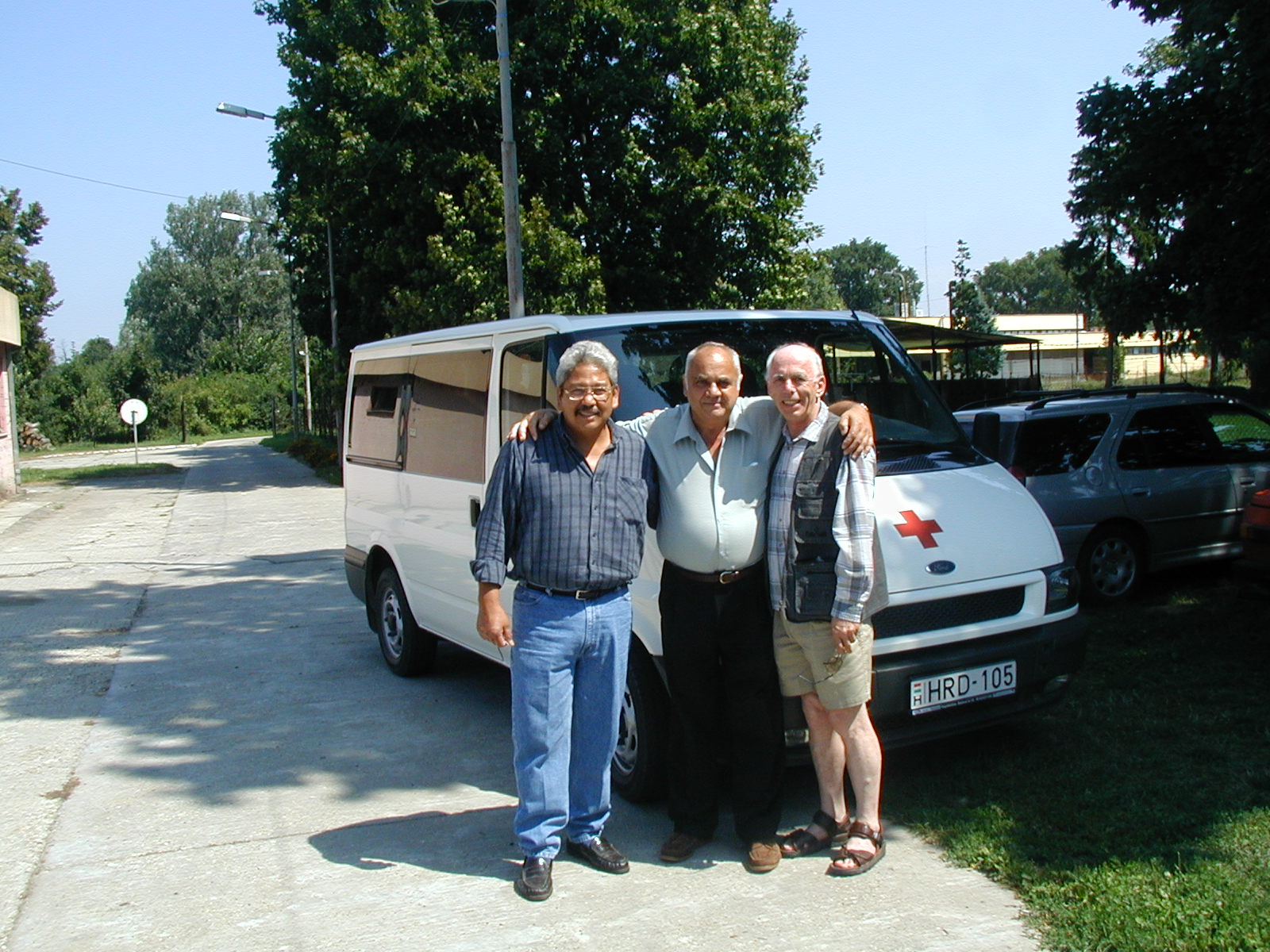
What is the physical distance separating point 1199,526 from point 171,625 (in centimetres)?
824

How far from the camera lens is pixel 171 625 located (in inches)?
393

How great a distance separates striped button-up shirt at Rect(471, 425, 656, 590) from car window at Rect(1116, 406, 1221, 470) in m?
5.71

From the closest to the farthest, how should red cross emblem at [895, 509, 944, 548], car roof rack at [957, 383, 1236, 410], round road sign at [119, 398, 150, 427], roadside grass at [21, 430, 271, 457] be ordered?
red cross emblem at [895, 509, 944, 548]
car roof rack at [957, 383, 1236, 410]
round road sign at [119, 398, 150, 427]
roadside grass at [21, 430, 271, 457]

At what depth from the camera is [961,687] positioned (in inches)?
184

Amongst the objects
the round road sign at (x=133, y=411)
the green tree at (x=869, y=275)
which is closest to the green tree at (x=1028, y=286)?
the green tree at (x=869, y=275)

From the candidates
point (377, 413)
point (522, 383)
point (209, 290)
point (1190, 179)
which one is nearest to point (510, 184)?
point (1190, 179)

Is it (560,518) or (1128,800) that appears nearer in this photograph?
(560,518)

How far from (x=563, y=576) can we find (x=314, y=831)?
5.86 ft

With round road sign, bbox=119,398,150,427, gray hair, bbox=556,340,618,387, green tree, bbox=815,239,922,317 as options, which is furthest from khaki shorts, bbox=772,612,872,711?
green tree, bbox=815,239,922,317

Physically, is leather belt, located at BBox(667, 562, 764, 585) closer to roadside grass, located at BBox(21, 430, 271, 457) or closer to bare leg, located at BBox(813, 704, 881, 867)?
bare leg, located at BBox(813, 704, 881, 867)

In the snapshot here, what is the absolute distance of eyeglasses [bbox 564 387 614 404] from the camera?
4.12 metres

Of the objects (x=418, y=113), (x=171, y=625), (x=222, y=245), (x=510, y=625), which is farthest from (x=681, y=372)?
(x=222, y=245)

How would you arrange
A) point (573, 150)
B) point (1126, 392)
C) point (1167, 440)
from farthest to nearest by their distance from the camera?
point (573, 150), point (1126, 392), point (1167, 440)

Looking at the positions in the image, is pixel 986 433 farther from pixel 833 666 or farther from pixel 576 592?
pixel 576 592
